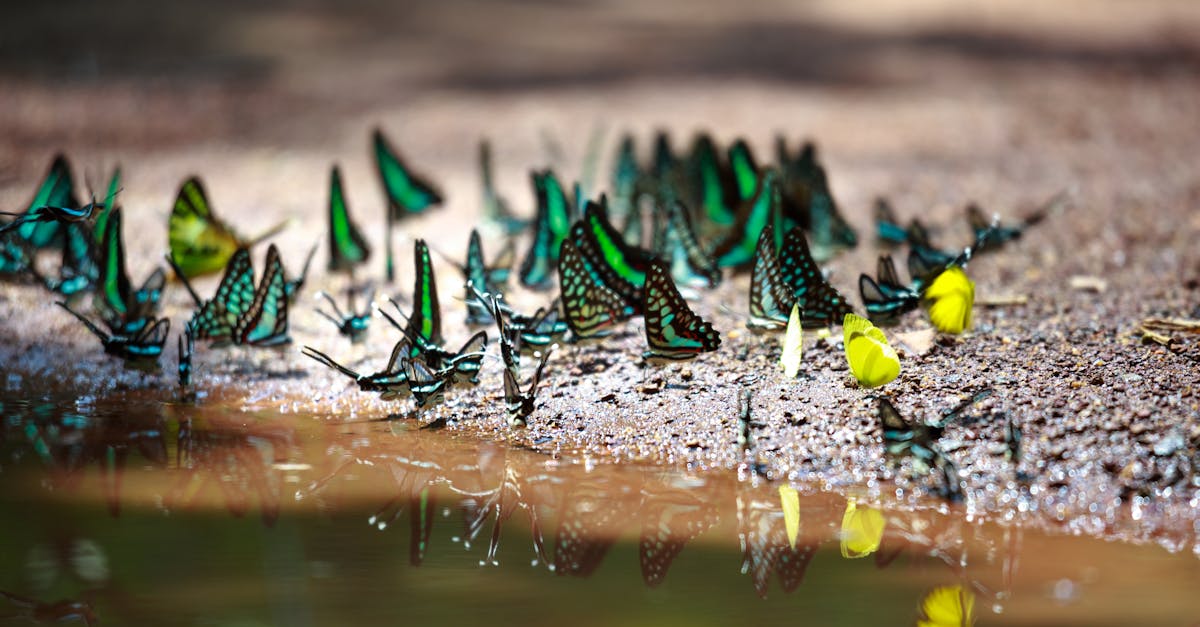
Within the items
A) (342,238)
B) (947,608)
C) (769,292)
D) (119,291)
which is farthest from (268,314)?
(947,608)

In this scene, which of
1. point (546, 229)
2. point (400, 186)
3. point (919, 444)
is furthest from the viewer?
point (400, 186)

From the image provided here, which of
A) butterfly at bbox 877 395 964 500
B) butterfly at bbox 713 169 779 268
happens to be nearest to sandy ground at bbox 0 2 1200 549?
butterfly at bbox 877 395 964 500

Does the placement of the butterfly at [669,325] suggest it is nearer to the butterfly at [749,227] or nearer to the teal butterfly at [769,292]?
the teal butterfly at [769,292]

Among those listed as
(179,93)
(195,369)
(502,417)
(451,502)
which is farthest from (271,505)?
(179,93)

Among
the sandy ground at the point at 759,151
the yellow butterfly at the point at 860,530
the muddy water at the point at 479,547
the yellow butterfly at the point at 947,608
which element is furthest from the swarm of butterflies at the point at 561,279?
the yellow butterfly at the point at 947,608

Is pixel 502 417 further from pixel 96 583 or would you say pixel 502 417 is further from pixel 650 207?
pixel 650 207

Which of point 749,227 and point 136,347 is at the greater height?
point 749,227

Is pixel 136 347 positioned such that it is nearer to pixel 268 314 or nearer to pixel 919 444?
pixel 268 314

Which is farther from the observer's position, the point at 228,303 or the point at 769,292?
the point at 228,303

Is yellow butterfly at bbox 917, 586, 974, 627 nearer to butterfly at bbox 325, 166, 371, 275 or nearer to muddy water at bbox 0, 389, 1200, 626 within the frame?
muddy water at bbox 0, 389, 1200, 626
